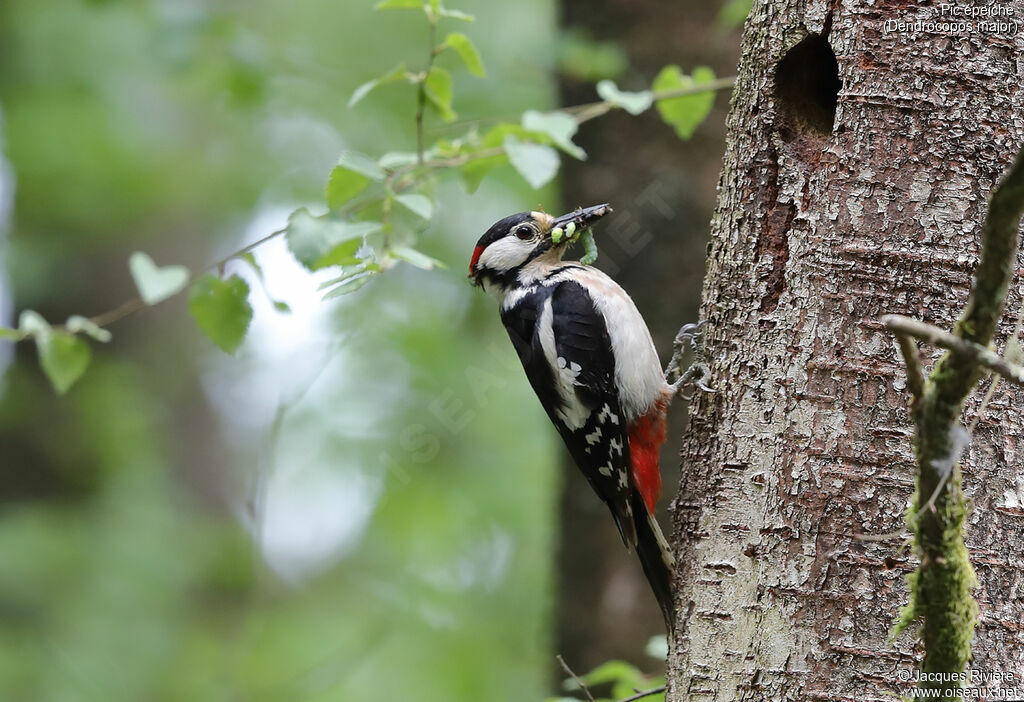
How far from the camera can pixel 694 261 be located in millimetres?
4207

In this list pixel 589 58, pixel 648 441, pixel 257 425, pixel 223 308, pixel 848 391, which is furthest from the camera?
pixel 257 425

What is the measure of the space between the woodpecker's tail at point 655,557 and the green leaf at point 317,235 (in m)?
1.15

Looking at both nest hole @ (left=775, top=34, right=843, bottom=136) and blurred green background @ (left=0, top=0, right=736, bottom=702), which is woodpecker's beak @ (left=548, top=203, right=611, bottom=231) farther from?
blurred green background @ (left=0, top=0, right=736, bottom=702)

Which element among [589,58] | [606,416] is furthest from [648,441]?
[589,58]

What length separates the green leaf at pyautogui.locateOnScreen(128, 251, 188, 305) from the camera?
2.49 m

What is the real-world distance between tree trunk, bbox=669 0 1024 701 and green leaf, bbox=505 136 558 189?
22.9 inches

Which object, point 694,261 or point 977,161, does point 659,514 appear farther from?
point 977,161

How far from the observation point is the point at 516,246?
392 cm

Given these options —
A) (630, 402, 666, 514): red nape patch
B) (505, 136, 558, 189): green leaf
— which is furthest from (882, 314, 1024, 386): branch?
(630, 402, 666, 514): red nape patch

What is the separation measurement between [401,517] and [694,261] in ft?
14.1

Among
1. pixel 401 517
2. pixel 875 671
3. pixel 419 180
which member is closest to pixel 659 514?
pixel 419 180

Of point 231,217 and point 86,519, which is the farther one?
point 231,217

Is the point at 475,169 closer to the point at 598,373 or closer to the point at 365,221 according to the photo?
the point at 365,221

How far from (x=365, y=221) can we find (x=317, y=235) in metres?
0.19
